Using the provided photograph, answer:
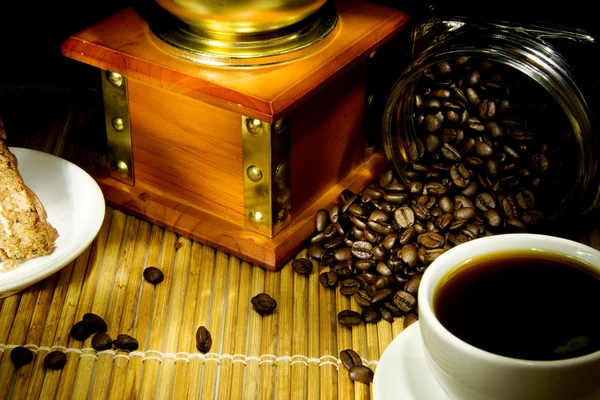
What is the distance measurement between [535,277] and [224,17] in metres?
0.72

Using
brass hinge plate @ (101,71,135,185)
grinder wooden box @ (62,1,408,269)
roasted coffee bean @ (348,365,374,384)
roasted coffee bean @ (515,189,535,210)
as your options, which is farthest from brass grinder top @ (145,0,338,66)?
roasted coffee bean @ (348,365,374,384)

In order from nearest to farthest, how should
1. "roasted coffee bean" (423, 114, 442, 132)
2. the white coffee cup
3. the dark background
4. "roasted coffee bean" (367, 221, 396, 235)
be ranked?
1. the white coffee cup
2. "roasted coffee bean" (367, 221, 396, 235)
3. "roasted coffee bean" (423, 114, 442, 132)
4. the dark background

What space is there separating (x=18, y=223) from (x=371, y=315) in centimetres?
65

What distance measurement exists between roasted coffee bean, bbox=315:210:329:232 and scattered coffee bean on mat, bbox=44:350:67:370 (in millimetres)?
543

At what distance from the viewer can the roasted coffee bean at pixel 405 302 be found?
1.47m

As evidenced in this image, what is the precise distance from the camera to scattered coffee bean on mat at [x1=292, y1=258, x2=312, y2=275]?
1.58 m

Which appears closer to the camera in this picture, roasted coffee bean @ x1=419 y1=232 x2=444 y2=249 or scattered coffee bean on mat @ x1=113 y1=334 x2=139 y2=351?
scattered coffee bean on mat @ x1=113 y1=334 x2=139 y2=351

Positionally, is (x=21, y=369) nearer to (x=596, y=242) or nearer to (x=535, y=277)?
(x=535, y=277)

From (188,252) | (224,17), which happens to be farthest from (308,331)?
(224,17)

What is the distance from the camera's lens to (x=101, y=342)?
140 centimetres

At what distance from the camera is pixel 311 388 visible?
1359 mm

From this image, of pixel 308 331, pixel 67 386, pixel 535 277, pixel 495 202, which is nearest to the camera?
pixel 535 277

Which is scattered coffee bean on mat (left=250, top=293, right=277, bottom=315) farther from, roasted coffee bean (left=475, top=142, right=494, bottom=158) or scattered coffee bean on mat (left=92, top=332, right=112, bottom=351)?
roasted coffee bean (left=475, top=142, right=494, bottom=158)

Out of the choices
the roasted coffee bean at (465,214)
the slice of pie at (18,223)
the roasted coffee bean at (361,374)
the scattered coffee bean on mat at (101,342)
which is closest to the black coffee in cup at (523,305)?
Result: the roasted coffee bean at (361,374)
